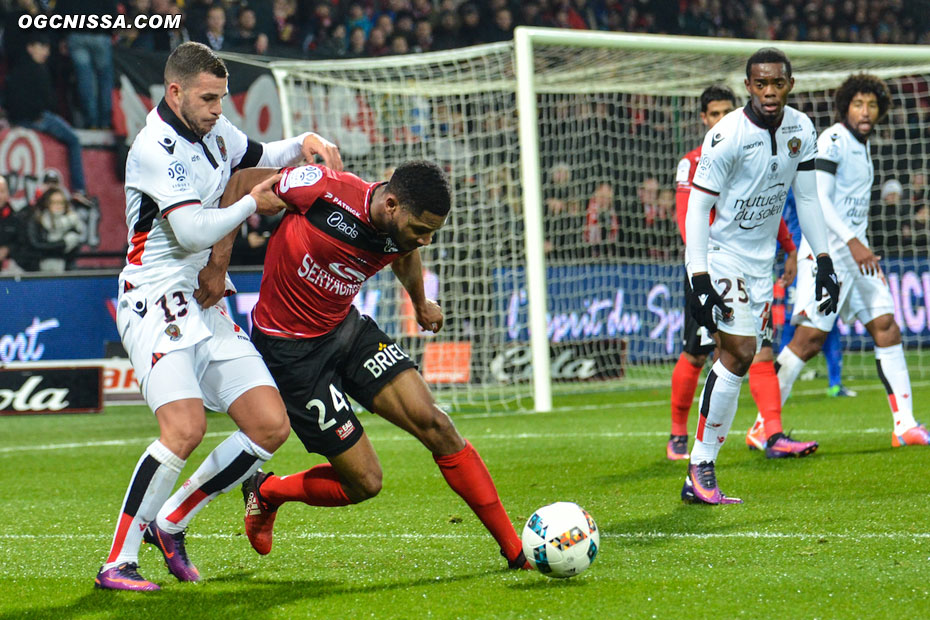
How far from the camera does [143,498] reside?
14.3 ft

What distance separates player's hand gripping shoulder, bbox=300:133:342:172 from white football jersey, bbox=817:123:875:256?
161 inches

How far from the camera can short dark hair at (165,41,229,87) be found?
4422 millimetres

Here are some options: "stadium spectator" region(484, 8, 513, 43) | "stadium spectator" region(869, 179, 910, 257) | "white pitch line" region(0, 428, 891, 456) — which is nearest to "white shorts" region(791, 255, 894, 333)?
"white pitch line" region(0, 428, 891, 456)

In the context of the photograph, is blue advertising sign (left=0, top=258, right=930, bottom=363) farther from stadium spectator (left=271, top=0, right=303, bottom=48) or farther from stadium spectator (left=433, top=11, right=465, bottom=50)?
stadium spectator (left=433, top=11, right=465, bottom=50)

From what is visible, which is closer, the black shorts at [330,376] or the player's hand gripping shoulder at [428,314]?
the black shorts at [330,376]

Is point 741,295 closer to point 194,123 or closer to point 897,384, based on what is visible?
point 897,384

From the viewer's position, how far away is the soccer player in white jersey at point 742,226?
228 inches

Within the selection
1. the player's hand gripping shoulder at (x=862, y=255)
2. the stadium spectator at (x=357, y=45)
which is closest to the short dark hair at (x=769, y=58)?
the player's hand gripping shoulder at (x=862, y=255)

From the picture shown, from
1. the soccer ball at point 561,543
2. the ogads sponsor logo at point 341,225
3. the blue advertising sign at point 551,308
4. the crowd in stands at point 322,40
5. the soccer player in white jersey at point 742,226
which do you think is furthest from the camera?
the crowd in stands at point 322,40

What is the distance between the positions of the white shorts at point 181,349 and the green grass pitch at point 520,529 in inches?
30.1

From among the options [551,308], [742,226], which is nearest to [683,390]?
[742,226]

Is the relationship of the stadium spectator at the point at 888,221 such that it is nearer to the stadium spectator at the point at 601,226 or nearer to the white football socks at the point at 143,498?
the stadium spectator at the point at 601,226

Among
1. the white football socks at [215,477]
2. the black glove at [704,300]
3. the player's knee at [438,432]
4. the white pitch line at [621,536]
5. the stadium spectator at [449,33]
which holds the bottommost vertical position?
the white pitch line at [621,536]

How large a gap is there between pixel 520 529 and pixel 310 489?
3.59 ft
